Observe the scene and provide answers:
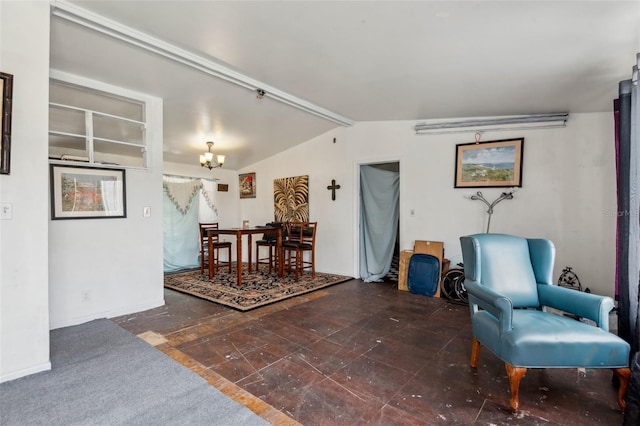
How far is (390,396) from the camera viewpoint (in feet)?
6.00

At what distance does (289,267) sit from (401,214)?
208 centimetres

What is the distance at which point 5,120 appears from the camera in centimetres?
189

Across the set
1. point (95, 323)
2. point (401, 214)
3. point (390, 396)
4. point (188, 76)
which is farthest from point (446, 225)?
point (95, 323)

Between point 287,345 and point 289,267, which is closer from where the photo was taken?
point 287,345

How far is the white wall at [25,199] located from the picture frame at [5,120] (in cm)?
4

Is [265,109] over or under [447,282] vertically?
over

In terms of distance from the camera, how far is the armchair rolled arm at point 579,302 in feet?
6.02

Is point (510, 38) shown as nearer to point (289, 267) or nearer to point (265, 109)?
point (265, 109)

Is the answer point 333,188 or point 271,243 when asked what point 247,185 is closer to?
point 271,243

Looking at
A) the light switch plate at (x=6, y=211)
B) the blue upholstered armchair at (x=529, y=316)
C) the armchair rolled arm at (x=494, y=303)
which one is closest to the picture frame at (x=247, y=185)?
the light switch plate at (x=6, y=211)

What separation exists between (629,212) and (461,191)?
2.16 m

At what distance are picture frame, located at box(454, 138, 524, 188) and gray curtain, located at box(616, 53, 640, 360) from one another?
1729mm

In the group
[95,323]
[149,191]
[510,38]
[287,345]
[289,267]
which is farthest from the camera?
[289,267]

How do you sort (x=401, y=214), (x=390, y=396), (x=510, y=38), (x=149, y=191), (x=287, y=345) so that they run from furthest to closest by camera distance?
1. (x=401, y=214)
2. (x=149, y=191)
3. (x=287, y=345)
4. (x=510, y=38)
5. (x=390, y=396)
